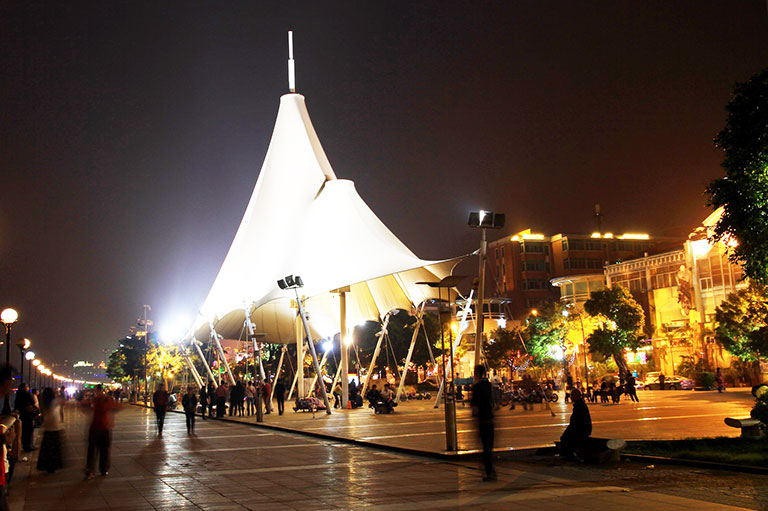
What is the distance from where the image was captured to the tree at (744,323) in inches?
1671

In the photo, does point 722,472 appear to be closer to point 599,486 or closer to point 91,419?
point 599,486

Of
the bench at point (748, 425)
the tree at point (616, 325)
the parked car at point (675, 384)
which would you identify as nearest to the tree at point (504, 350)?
the tree at point (616, 325)

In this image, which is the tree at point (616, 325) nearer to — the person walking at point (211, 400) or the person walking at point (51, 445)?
the person walking at point (211, 400)

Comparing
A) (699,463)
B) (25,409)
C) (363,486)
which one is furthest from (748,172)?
(25,409)

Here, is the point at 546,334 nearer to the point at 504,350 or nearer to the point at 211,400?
the point at 504,350

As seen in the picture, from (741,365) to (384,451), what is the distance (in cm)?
4259

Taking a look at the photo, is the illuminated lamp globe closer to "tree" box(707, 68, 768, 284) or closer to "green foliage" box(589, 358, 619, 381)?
"tree" box(707, 68, 768, 284)

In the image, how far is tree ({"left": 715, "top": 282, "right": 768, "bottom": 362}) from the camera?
139 ft

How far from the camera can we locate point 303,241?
39031 mm

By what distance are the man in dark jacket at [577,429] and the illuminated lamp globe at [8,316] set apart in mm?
16504

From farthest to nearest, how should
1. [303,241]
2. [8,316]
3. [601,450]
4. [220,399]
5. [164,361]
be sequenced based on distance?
[164,361]
[303,241]
[220,399]
[8,316]
[601,450]

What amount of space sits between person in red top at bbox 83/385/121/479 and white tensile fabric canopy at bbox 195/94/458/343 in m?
21.0

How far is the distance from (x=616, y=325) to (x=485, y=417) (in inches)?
1791

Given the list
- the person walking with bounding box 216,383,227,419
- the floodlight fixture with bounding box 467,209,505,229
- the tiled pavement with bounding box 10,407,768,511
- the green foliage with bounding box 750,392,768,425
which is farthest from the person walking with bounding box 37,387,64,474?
the person walking with bounding box 216,383,227,419
